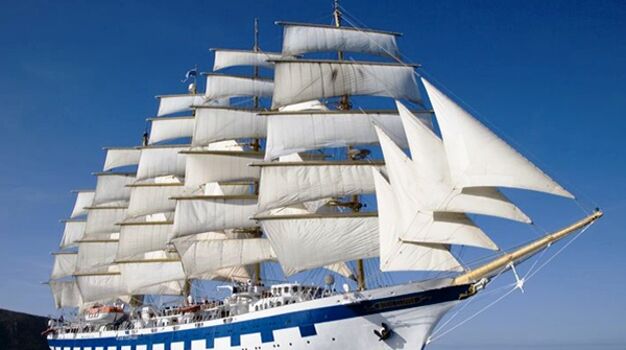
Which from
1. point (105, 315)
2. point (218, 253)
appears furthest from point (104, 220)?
point (218, 253)

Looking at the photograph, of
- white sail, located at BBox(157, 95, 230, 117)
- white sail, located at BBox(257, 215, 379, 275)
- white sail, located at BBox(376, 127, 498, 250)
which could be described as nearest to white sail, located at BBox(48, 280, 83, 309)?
white sail, located at BBox(157, 95, 230, 117)

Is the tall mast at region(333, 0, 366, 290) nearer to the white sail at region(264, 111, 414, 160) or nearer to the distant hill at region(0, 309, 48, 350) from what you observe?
the white sail at region(264, 111, 414, 160)

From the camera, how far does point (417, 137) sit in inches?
1143

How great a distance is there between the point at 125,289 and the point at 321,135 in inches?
1022

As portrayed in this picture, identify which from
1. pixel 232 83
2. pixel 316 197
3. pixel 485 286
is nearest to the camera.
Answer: pixel 485 286

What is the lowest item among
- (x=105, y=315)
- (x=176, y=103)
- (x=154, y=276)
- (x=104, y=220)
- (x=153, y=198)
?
(x=105, y=315)

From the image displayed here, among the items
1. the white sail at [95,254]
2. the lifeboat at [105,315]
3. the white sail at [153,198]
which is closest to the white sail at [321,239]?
the lifeboat at [105,315]

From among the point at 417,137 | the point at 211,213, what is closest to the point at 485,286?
the point at 417,137

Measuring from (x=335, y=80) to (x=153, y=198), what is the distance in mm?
22823

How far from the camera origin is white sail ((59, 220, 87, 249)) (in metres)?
67.6

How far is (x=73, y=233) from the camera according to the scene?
6794 cm

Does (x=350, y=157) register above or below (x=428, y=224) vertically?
above

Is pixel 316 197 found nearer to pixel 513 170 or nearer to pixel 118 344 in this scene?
pixel 513 170

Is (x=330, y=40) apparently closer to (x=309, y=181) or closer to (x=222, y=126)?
(x=309, y=181)
